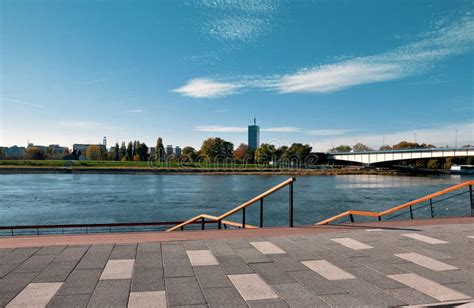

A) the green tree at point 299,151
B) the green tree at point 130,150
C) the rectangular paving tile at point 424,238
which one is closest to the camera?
the rectangular paving tile at point 424,238

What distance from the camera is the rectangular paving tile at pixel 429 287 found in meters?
4.36

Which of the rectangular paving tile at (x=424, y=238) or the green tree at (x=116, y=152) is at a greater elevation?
the green tree at (x=116, y=152)

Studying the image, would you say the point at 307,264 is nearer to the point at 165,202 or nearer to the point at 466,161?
the point at 165,202

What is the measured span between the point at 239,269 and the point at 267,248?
137 centimetres

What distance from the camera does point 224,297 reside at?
434 centimetres

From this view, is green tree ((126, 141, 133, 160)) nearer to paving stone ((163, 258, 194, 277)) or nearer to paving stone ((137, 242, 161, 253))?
paving stone ((137, 242, 161, 253))

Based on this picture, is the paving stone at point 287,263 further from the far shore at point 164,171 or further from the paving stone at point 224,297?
the far shore at point 164,171

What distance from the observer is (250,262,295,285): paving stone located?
4.96 metres

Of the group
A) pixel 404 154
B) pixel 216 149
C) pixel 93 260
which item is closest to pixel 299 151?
pixel 216 149

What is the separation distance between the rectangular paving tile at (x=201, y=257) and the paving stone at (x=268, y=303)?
1.59m

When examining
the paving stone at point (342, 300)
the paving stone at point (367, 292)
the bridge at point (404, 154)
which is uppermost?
the bridge at point (404, 154)

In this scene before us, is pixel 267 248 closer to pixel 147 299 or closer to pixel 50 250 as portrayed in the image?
pixel 147 299

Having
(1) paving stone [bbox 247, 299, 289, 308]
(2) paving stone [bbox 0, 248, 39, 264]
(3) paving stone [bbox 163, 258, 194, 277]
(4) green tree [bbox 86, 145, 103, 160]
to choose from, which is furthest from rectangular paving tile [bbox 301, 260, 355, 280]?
(4) green tree [bbox 86, 145, 103, 160]

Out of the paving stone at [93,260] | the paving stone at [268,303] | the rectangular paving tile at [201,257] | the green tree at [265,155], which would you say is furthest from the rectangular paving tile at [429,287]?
the green tree at [265,155]
